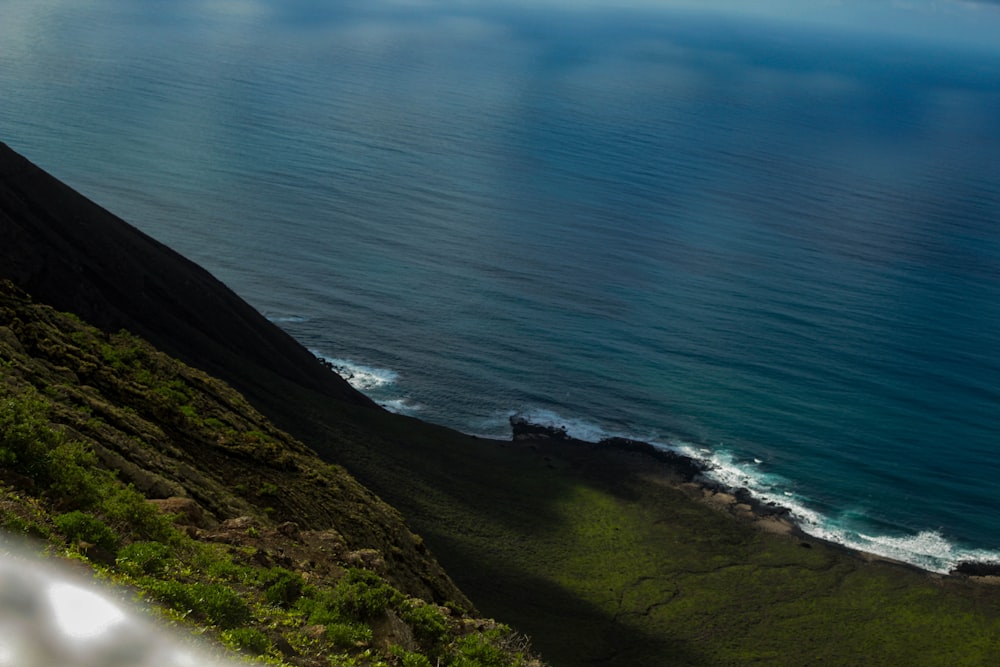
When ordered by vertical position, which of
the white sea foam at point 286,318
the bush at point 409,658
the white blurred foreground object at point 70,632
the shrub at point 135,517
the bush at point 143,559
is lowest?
the white sea foam at point 286,318

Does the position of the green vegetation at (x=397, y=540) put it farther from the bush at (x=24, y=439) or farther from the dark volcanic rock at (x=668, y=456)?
the dark volcanic rock at (x=668, y=456)

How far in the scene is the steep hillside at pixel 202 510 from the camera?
1634cm

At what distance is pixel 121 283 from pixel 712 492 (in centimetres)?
4211

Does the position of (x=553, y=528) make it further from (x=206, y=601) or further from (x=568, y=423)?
(x=206, y=601)

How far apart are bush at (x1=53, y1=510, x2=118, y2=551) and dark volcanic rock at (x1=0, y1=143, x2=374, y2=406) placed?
3325cm

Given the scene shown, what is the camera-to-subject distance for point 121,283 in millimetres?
52969

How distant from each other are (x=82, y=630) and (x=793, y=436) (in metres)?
76.1

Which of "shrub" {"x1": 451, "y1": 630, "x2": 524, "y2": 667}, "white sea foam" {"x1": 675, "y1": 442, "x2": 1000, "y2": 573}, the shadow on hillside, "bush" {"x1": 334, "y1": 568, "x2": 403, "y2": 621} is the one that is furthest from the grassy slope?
"bush" {"x1": 334, "y1": 568, "x2": 403, "y2": 621}

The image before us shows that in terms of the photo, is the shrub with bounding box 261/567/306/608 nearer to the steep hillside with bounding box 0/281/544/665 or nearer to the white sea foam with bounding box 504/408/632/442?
the steep hillside with bounding box 0/281/544/665

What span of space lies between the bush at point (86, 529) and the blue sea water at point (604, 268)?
184ft

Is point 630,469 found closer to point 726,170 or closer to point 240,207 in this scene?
point 240,207

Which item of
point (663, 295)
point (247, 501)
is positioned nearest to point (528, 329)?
point (663, 295)

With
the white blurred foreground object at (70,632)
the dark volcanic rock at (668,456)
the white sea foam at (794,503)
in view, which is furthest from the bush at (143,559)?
Result: the white sea foam at (794,503)

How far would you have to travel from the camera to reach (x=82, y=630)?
338 centimetres
